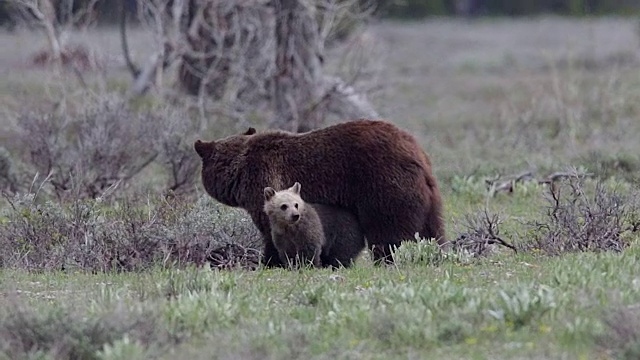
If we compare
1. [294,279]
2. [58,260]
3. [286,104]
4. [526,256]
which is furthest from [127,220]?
[286,104]

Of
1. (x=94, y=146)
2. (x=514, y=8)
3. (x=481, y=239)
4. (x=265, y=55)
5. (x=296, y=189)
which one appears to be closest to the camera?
(x=296, y=189)

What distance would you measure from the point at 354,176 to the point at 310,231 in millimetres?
649

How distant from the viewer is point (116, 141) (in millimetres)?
15555

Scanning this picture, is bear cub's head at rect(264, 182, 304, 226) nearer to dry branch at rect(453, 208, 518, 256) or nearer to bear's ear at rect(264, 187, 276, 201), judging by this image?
bear's ear at rect(264, 187, 276, 201)

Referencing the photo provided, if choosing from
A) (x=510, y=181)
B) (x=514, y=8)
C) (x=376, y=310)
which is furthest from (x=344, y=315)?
(x=514, y=8)

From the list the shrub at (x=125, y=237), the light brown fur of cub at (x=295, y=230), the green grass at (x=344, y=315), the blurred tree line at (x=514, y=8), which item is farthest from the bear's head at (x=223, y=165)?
the blurred tree line at (x=514, y=8)

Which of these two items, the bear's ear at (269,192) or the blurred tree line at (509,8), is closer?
the bear's ear at (269,192)

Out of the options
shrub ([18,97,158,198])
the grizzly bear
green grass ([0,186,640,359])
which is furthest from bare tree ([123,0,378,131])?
green grass ([0,186,640,359])

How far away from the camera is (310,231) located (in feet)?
35.3

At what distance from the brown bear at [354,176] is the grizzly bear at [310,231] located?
134 millimetres

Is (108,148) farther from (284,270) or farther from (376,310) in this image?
(376,310)

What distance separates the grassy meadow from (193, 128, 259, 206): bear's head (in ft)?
0.94

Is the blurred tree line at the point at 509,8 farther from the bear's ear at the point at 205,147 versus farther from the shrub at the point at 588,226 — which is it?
the shrub at the point at 588,226

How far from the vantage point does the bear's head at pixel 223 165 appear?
11.5 metres
